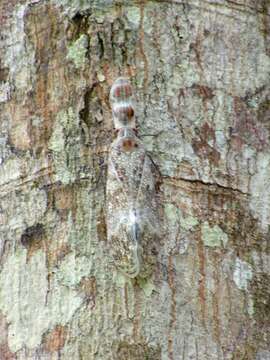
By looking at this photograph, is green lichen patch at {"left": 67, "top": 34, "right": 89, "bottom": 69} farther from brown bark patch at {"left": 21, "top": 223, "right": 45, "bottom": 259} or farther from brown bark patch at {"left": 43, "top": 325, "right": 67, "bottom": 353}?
brown bark patch at {"left": 43, "top": 325, "right": 67, "bottom": 353}

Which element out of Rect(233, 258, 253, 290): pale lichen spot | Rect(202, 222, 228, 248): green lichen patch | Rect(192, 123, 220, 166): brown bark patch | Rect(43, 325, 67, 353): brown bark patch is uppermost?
Rect(192, 123, 220, 166): brown bark patch

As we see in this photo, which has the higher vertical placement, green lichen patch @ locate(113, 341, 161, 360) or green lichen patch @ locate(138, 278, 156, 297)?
green lichen patch @ locate(138, 278, 156, 297)

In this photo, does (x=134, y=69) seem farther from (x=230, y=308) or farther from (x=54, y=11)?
(x=230, y=308)

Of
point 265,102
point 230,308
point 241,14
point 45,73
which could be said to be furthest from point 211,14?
point 230,308

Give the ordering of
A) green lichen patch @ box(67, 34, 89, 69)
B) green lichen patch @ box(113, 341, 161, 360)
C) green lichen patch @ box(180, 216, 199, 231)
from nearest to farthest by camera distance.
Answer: green lichen patch @ box(113, 341, 161, 360) → green lichen patch @ box(180, 216, 199, 231) → green lichen patch @ box(67, 34, 89, 69)

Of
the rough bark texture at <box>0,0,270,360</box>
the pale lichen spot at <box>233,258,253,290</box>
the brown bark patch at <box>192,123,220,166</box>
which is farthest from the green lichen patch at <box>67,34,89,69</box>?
the pale lichen spot at <box>233,258,253,290</box>

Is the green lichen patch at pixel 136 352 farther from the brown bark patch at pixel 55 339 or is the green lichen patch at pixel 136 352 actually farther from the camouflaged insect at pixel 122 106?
the camouflaged insect at pixel 122 106
